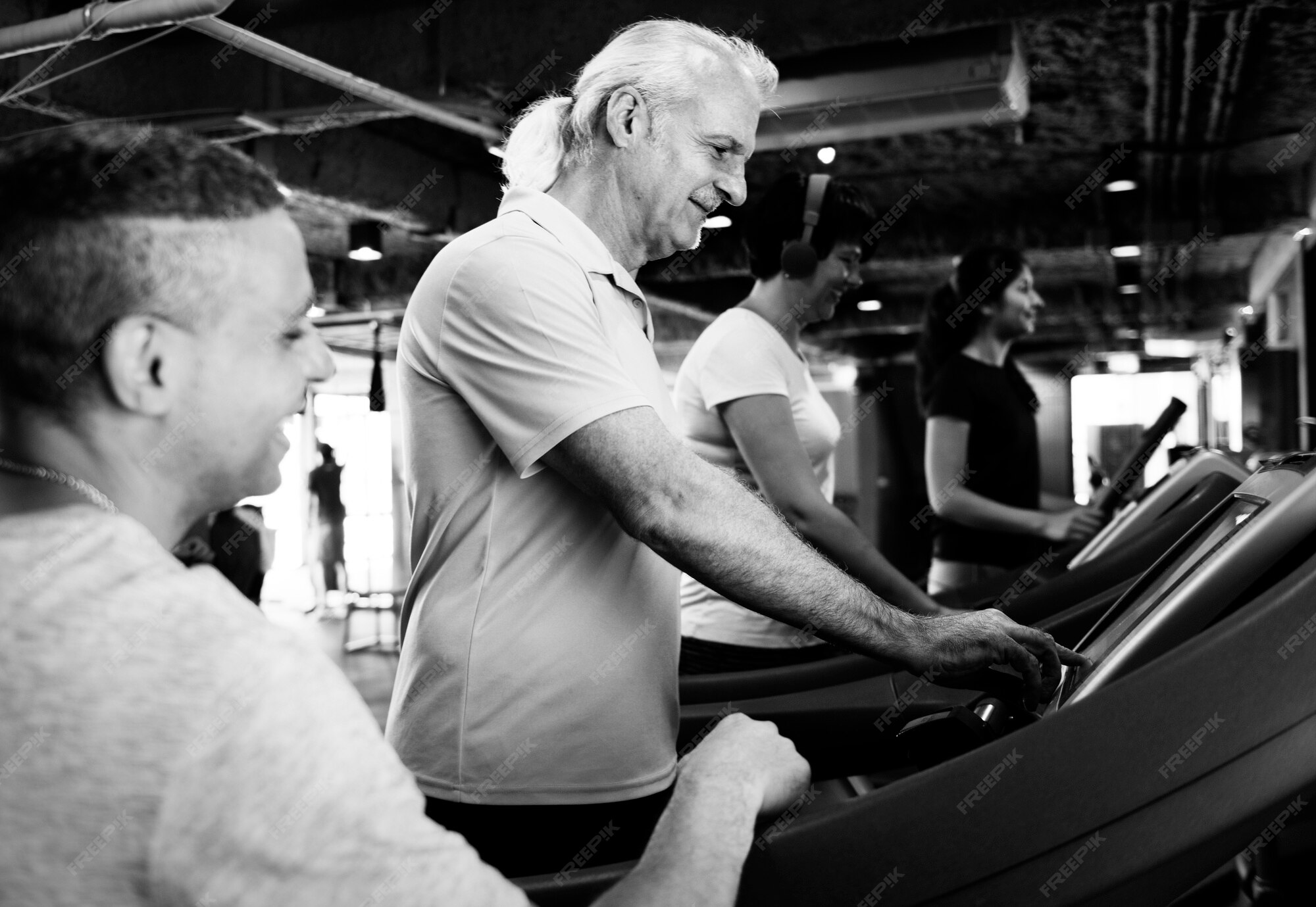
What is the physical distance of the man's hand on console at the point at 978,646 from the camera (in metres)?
1.04

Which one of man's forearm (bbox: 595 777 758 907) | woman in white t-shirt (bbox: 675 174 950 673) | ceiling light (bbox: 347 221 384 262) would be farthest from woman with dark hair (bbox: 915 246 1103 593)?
ceiling light (bbox: 347 221 384 262)

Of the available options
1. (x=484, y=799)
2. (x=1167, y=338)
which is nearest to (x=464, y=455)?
(x=484, y=799)

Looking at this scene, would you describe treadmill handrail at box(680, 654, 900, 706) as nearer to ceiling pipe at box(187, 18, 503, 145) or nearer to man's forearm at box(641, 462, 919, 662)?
man's forearm at box(641, 462, 919, 662)

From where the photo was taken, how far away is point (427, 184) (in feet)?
21.6

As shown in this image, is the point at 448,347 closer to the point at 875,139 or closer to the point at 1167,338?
the point at 875,139

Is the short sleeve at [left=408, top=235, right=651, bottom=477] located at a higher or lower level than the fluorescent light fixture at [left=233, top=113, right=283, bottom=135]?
lower

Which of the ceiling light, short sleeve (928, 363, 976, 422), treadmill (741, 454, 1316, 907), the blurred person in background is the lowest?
the blurred person in background

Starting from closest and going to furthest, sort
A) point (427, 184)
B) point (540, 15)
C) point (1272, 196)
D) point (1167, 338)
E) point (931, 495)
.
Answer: point (931, 495) < point (540, 15) < point (427, 184) < point (1272, 196) < point (1167, 338)

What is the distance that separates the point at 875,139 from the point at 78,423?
6.53 m

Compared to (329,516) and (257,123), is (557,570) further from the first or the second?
(329,516)

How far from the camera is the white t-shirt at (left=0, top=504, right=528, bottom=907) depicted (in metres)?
0.50

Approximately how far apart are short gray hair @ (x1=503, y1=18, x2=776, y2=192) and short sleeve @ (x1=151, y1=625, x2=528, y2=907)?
33.7 inches

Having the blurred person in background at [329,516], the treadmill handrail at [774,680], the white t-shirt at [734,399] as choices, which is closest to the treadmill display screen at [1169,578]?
the treadmill handrail at [774,680]

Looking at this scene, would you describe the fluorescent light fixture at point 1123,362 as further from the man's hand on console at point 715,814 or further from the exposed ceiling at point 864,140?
the man's hand on console at point 715,814
